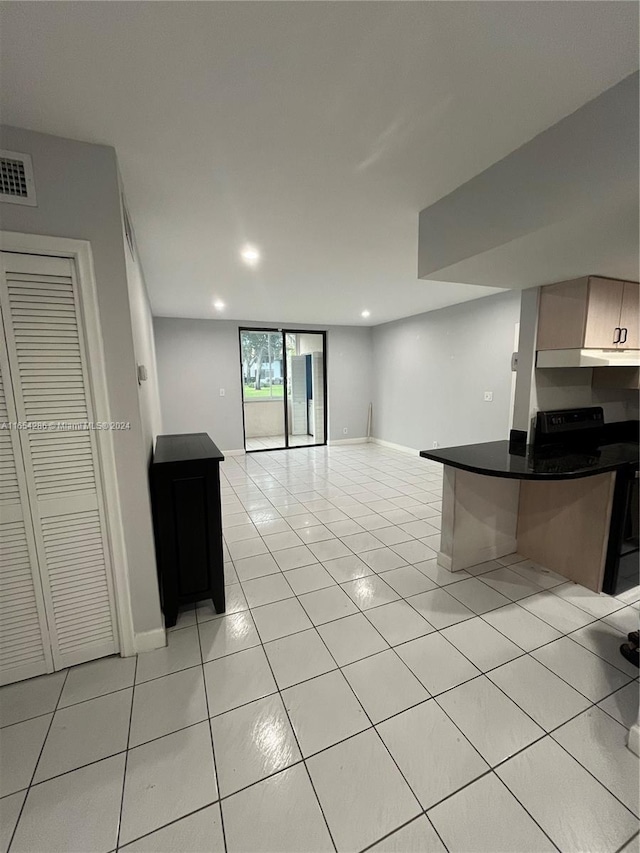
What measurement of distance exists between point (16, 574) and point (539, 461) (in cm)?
296

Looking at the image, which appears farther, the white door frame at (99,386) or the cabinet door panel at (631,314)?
the cabinet door panel at (631,314)

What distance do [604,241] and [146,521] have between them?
2.72 m

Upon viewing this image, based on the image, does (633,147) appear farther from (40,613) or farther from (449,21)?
(40,613)

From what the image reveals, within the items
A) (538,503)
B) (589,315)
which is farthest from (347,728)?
(589,315)

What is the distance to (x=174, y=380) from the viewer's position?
6.01 metres

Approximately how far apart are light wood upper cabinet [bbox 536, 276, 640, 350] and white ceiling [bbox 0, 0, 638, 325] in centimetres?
116

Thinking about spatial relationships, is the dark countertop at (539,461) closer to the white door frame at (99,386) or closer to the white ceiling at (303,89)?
the white ceiling at (303,89)

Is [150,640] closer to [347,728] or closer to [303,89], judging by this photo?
[347,728]

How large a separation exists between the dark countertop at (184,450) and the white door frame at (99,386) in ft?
1.03

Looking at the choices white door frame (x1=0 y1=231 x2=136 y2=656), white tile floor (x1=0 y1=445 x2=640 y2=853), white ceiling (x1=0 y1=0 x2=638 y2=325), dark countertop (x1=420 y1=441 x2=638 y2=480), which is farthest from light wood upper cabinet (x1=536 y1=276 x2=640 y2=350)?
white door frame (x1=0 y1=231 x2=136 y2=656)

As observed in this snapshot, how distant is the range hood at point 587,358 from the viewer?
232 cm

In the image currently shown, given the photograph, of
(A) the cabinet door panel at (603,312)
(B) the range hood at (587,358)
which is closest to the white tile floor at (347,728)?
(B) the range hood at (587,358)

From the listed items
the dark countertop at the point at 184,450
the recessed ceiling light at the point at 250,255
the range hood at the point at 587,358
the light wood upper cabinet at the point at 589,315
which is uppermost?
the recessed ceiling light at the point at 250,255

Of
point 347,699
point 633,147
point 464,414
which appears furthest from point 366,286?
point 347,699
